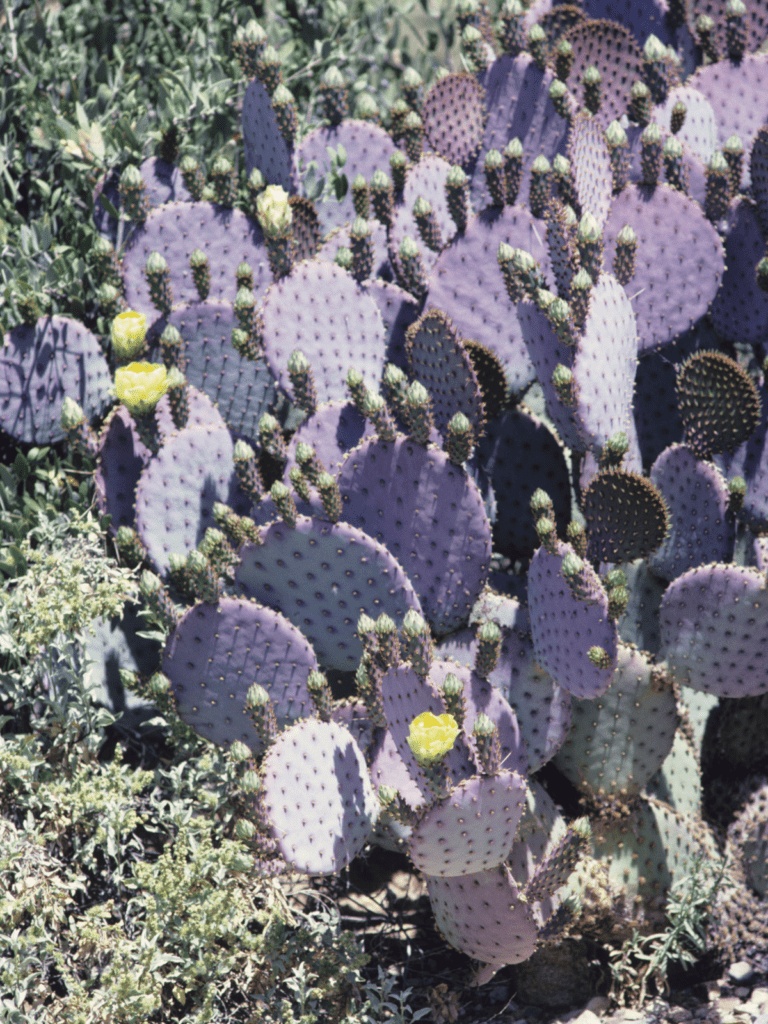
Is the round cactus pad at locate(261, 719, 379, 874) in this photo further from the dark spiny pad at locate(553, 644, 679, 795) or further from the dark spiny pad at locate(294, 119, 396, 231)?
the dark spiny pad at locate(294, 119, 396, 231)

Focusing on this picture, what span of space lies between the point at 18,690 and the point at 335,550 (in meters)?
1.13

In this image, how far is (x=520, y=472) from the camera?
155 inches

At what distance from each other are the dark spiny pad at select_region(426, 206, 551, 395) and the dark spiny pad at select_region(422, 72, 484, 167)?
63cm

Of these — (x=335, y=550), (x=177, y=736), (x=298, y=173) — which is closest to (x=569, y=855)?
(x=335, y=550)

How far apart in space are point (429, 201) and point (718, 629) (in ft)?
6.61

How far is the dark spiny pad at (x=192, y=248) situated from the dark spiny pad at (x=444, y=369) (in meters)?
0.86

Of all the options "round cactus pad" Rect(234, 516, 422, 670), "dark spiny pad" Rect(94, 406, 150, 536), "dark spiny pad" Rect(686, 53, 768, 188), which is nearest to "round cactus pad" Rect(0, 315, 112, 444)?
"dark spiny pad" Rect(94, 406, 150, 536)

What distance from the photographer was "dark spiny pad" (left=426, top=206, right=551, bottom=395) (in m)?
3.98

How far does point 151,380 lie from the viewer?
341 cm

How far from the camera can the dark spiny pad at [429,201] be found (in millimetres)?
4195

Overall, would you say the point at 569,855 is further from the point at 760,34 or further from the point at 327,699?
the point at 760,34

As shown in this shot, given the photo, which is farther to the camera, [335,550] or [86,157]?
[86,157]

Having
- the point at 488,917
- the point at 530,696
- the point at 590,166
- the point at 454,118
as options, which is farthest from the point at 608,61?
the point at 488,917

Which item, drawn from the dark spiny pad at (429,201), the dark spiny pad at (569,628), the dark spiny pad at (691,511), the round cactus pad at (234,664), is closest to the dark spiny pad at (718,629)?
the dark spiny pad at (691,511)
